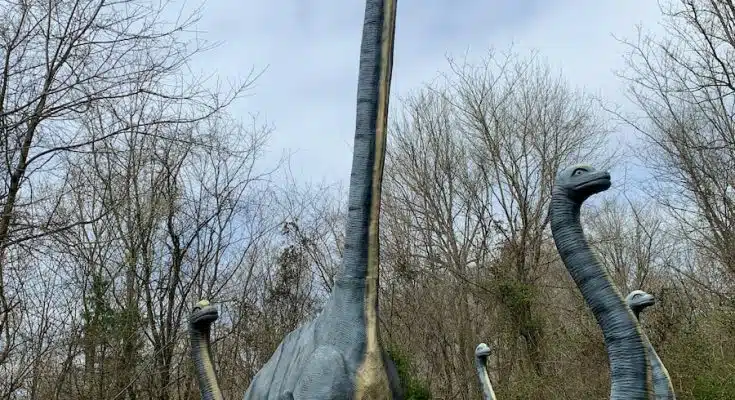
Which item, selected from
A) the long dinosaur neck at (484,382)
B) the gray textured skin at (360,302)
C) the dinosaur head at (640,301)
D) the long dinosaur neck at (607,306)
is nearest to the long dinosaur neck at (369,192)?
the gray textured skin at (360,302)

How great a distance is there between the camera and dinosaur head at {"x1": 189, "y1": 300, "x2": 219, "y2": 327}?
489cm

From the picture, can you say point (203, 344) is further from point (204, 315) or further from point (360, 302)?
point (360, 302)

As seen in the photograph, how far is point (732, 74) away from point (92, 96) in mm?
9334

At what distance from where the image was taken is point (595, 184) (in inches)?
104

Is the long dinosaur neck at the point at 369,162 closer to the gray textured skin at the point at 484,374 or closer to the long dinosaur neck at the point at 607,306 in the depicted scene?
the long dinosaur neck at the point at 607,306

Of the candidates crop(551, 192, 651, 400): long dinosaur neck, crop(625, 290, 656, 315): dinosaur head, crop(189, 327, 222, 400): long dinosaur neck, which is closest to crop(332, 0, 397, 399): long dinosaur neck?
crop(551, 192, 651, 400): long dinosaur neck

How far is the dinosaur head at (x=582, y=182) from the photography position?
264cm

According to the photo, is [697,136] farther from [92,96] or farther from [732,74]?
[92,96]

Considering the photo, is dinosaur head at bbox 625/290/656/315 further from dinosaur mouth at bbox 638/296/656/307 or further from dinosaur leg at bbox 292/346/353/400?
dinosaur leg at bbox 292/346/353/400

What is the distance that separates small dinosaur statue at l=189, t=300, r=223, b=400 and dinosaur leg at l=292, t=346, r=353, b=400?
1.49 m

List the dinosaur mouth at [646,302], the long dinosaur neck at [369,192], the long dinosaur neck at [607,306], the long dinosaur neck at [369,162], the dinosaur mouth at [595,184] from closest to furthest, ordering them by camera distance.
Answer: the long dinosaur neck at [607,306]
the dinosaur mouth at [595,184]
the long dinosaur neck at [369,192]
the long dinosaur neck at [369,162]
the dinosaur mouth at [646,302]

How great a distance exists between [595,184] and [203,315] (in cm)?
313

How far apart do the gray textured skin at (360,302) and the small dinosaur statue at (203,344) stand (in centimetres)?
86

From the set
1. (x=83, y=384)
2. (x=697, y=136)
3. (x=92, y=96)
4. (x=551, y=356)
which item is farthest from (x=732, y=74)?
(x=83, y=384)
